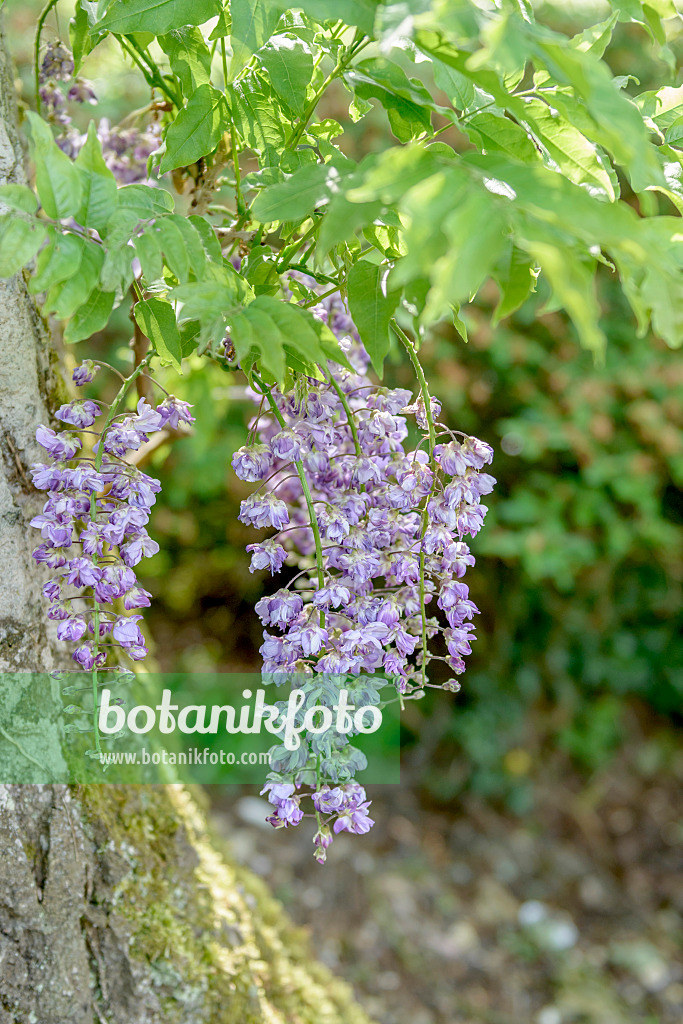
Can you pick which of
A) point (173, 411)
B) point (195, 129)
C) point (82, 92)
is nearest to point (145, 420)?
point (173, 411)

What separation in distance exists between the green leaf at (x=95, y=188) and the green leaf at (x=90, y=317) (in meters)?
0.06

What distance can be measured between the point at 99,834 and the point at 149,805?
116 mm

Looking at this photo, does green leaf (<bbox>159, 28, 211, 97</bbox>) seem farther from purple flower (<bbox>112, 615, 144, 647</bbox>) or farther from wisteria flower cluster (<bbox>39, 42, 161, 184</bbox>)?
purple flower (<bbox>112, 615, 144, 647</bbox>)

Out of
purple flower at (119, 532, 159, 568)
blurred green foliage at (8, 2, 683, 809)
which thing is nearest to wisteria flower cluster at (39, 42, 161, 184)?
purple flower at (119, 532, 159, 568)

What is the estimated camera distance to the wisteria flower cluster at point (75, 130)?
102 centimetres

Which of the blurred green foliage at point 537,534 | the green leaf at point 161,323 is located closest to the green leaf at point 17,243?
the green leaf at point 161,323

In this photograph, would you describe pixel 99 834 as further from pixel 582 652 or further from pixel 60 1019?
pixel 582 652

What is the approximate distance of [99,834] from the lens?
97 centimetres

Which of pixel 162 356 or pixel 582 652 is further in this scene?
pixel 582 652

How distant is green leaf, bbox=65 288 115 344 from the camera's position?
65cm

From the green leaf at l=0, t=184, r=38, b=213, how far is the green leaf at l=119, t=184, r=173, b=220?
68mm

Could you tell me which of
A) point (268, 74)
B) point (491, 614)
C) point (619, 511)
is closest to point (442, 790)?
point (491, 614)

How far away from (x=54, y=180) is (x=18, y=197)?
35mm

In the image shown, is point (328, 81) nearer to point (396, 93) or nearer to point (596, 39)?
point (396, 93)
